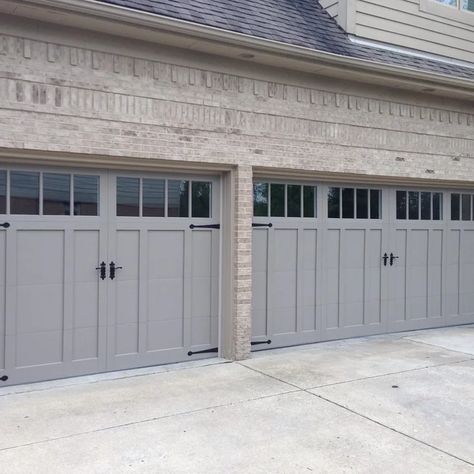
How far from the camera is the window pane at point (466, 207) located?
893 centimetres

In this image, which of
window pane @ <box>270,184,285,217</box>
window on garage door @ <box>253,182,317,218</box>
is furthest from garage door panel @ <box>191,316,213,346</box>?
window pane @ <box>270,184,285,217</box>

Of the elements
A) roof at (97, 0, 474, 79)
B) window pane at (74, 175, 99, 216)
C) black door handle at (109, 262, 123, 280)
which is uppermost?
roof at (97, 0, 474, 79)

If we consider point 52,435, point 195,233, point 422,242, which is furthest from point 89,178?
point 422,242

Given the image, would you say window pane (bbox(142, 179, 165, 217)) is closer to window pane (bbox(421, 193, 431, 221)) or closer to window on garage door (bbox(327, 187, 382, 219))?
window on garage door (bbox(327, 187, 382, 219))

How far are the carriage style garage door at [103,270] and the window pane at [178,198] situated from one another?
0.04ft

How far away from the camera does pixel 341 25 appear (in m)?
7.78

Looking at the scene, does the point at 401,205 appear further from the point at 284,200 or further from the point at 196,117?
the point at 196,117

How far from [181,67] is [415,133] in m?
3.66

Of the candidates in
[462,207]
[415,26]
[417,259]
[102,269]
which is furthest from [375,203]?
[102,269]

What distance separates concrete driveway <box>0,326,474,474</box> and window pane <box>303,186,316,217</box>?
1.94 m

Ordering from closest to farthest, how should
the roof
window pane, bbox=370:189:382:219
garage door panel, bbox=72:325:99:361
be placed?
garage door panel, bbox=72:325:99:361 < the roof < window pane, bbox=370:189:382:219

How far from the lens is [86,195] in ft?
19.1

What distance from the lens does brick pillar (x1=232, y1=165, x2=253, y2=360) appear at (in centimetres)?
645

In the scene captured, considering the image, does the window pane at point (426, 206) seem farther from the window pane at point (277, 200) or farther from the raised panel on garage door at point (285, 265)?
the window pane at point (277, 200)
